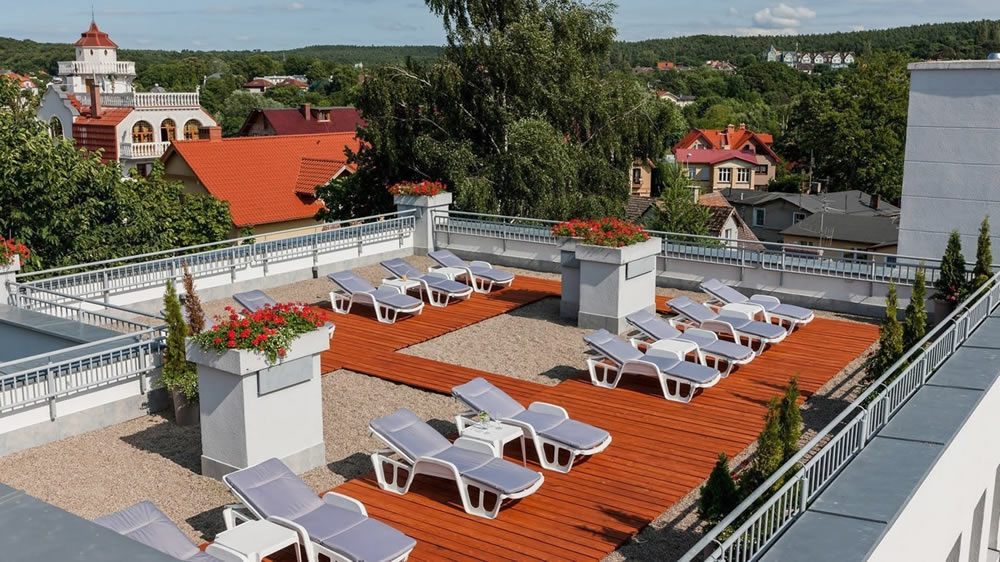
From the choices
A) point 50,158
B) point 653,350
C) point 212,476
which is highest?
point 50,158

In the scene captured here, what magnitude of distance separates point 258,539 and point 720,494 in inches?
135

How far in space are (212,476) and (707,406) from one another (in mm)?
5521

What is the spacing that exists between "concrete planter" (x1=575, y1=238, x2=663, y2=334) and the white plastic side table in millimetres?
7459

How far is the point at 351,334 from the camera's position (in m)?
13.6

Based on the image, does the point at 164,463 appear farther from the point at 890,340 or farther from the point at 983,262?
the point at 983,262

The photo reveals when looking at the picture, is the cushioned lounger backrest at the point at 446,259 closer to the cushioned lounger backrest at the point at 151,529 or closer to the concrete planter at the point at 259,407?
the concrete planter at the point at 259,407

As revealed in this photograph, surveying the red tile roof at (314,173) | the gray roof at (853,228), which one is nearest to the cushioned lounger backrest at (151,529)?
the red tile roof at (314,173)

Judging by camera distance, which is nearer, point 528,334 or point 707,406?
point 707,406

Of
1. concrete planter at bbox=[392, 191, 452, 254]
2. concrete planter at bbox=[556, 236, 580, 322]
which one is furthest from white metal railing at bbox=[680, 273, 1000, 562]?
concrete planter at bbox=[392, 191, 452, 254]

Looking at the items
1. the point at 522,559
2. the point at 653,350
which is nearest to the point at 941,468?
the point at 522,559

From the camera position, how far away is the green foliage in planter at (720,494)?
21.4 ft

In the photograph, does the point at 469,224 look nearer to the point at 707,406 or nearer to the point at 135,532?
the point at 707,406

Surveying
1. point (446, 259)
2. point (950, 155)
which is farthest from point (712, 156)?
point (446, 259)

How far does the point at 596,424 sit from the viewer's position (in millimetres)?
9992
